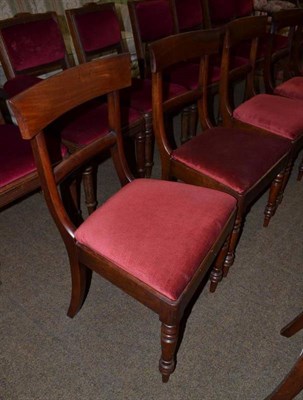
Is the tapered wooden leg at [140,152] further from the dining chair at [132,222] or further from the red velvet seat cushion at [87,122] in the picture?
the dining chair at [132,222]

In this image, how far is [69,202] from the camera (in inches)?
71.7

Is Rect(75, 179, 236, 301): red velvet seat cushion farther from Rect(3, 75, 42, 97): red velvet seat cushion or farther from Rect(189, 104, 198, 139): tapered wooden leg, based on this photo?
Rect(189, 104, 198, 139): tapered wooden leg

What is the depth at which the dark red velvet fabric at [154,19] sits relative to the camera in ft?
6.89

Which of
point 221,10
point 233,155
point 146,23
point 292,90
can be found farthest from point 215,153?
point 221,10

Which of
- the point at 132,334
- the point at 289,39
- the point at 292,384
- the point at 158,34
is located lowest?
the point at 132,334

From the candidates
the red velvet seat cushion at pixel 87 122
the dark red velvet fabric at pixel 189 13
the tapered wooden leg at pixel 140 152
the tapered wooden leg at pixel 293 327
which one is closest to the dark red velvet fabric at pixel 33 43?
the red velvet seat cushion at pixel 87 122

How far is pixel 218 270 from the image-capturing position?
53.6 inches

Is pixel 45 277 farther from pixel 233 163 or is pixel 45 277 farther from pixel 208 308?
pixel 233 163

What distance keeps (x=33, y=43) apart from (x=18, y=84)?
28cm

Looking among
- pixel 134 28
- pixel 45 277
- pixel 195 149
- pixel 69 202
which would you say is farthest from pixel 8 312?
pixel 134 28

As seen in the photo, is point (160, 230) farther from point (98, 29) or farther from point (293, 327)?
point (98, 29)

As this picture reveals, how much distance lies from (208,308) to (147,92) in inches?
46.2

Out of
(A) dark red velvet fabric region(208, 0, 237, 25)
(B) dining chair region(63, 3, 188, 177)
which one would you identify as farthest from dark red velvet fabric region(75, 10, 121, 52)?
(A) dark red velvet fabric region(208, 0, 237, 25)

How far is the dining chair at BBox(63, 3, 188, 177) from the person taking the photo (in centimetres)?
177
